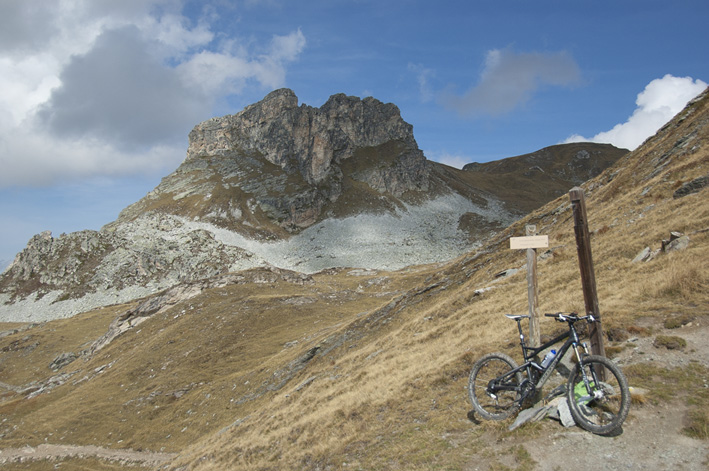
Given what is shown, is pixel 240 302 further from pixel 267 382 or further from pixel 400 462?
pixel 400 462

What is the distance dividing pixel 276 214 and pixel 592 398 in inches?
6055

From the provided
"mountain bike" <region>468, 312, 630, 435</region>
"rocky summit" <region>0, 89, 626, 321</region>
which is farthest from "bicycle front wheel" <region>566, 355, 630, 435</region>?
"rocky summit" <region>0, 89, 626, 321</region>

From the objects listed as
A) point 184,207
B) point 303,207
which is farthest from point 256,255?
point 184,207

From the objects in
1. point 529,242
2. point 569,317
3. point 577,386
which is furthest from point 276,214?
point 577,386

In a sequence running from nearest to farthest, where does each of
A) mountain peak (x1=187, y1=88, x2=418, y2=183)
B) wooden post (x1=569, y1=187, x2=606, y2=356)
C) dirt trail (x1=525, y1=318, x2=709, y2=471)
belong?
1. dirt trail (x1=525, y1=318, x2=709, y2=471)
2. wooden post (x1=569, y1=187, x2=606, y2=356)
3. mountain peak (x1=187, y1=88, x2=418, y2=183)

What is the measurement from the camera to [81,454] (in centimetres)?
3209

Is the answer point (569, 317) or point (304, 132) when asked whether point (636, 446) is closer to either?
point (569, 317)

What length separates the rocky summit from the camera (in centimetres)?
11262

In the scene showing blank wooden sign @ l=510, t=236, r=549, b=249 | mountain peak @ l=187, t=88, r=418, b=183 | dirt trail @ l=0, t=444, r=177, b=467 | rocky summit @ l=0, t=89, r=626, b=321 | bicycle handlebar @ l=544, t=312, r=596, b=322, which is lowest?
dirt trail @ l=0, t=444, r=177, b=467

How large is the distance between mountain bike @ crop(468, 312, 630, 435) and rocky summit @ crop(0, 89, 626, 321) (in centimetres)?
9897

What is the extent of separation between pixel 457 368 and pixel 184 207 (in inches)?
6359

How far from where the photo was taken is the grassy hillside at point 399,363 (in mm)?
10062

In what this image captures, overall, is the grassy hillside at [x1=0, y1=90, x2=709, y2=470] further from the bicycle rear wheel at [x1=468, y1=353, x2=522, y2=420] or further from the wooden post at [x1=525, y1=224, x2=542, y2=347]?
the wooden post at [x1=525, y1=224, x2=542, y2=347]

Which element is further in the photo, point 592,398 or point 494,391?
point 494,391
